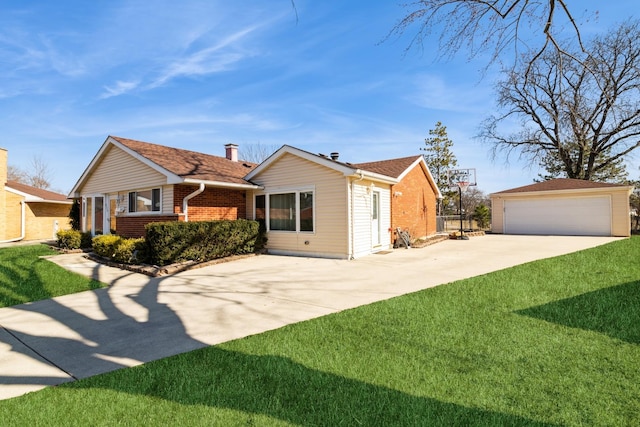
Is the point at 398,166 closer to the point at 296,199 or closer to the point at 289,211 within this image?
the point at 296,199

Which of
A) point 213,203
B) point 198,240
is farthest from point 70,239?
point 198,240

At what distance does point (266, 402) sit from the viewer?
275 cm

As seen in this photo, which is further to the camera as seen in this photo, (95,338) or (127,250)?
(127,250)

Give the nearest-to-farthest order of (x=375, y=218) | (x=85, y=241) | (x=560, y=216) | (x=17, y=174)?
1. (x=375, y=218)
2. (x=85, y=241)
3. (x=560, y=216)
4. (x=17, y=174)

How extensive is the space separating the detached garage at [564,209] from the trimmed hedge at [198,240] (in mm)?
17440

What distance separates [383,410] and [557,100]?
16.0ft

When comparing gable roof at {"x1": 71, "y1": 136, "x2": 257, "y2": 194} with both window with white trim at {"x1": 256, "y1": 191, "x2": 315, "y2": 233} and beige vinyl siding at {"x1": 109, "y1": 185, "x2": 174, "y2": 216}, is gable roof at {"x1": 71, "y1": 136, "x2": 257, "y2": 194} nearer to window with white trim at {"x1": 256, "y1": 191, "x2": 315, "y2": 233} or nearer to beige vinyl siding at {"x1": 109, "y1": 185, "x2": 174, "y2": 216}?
beige vinyl siding at {"x1": 109, "y1": 185, "x2": 174, "y2": 216}

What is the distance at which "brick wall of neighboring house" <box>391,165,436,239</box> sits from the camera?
15316mm

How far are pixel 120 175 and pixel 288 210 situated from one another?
763cm

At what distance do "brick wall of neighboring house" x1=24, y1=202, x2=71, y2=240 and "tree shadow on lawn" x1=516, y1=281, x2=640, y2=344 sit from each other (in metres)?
25.2

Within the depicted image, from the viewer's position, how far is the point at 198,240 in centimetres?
1078

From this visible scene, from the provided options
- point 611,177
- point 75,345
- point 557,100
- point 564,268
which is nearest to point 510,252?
point 564,268

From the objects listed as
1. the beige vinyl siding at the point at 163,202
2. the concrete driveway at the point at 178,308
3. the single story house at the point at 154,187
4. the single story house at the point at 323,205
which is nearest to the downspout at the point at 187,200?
the single story house at the point at 154,187

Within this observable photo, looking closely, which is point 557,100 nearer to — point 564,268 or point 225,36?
point 564,268
